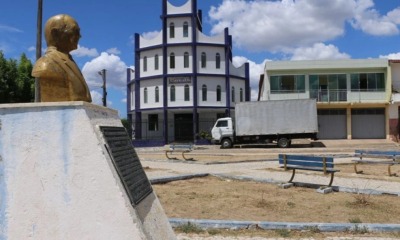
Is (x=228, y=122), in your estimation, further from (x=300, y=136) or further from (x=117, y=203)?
(x=117, y=203)

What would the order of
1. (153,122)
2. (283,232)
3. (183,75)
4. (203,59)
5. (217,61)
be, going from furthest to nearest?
(153,122)
(217,61)
(203,59)
(183,75)
(283,232)

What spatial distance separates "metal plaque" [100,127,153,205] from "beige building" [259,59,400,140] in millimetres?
34351

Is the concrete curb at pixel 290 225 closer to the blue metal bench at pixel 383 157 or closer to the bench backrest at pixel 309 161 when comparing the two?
the bench backrest at pixel 309 161

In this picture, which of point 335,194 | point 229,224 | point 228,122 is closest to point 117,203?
point 229,224

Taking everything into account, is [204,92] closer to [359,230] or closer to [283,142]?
[283,142]

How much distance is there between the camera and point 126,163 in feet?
14.8

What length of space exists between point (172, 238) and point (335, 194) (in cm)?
598

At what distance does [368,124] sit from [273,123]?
11.1m

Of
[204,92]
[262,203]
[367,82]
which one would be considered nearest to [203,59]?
[204,92]

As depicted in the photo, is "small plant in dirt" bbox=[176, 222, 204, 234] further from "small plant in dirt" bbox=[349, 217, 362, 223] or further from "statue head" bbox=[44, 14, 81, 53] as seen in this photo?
"statue head" bbox=[44, 14, 81, 53]

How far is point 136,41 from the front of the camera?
→ 143 feet

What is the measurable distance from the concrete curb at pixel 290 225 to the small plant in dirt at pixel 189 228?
8 cm

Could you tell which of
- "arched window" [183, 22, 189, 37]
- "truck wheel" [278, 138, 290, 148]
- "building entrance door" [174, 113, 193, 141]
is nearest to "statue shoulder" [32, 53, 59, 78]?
"truck wheel" [278, 138, 290, 148]

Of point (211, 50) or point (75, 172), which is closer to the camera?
point (75, 172)
